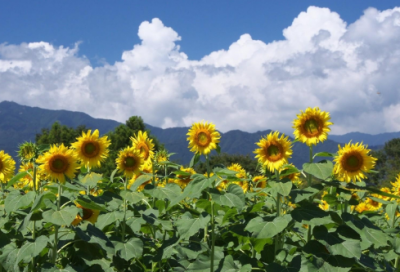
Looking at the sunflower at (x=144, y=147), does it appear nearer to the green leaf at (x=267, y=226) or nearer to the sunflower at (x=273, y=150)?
the sunflower at (x=273, y=150)

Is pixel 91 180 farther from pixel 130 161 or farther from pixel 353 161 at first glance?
pixel 353 161

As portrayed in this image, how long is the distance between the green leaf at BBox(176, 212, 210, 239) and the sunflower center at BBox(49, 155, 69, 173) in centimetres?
122

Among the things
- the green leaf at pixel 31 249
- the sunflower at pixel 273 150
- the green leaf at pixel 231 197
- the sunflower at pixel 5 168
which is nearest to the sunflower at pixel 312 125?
the sunflower at pixel 273 150

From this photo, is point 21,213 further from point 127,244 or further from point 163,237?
point 163,237

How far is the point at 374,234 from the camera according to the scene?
340cm

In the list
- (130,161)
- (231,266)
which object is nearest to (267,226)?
(231,266)

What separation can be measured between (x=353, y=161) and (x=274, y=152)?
0.75m

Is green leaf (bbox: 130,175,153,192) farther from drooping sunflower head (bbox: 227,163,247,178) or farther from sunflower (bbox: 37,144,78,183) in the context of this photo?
drooping sunflower head (bbox: 227,163,247,178)

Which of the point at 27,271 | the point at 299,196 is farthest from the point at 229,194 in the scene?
the point at 27,271

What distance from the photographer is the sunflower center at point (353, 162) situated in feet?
12.5

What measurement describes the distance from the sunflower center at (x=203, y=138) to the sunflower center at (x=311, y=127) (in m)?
1.00

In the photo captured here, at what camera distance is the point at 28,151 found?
158 inches

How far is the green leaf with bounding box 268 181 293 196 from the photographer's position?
3.15m

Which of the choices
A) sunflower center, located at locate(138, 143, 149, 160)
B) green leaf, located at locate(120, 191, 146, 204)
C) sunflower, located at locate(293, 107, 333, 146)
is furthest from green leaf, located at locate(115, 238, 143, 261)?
sunflower, located at locate(293, 107, 333, 146)
